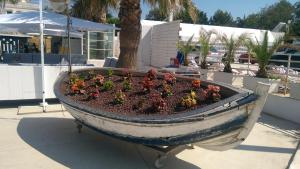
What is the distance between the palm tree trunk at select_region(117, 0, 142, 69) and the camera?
921cm

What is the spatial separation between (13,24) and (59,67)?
68.1 inches

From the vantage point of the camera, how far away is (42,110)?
316 inches

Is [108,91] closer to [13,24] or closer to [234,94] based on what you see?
[234,94]

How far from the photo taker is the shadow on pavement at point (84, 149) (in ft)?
16.0

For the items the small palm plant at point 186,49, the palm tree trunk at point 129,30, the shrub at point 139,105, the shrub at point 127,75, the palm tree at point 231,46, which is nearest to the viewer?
the shrub at point 139,105

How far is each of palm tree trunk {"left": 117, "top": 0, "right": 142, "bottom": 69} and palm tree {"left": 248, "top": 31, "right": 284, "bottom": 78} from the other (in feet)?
13.1

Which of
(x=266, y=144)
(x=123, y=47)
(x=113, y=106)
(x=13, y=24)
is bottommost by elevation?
(x=266, y=144)

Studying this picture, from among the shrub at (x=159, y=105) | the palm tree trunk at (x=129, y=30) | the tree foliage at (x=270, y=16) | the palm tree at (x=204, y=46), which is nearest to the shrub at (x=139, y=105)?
the shrub at (x=159, y=105)

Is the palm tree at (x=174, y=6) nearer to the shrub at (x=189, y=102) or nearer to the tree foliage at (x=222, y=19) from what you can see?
the shrub at (x=189, y=102)

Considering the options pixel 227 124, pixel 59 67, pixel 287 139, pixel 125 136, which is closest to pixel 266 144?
pixel 287 139

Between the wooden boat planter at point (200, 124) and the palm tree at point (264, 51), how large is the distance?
572 cm

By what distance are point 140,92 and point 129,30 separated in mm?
4056

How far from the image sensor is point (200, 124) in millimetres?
4020

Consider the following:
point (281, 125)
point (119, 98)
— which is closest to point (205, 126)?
point (119, 98)
